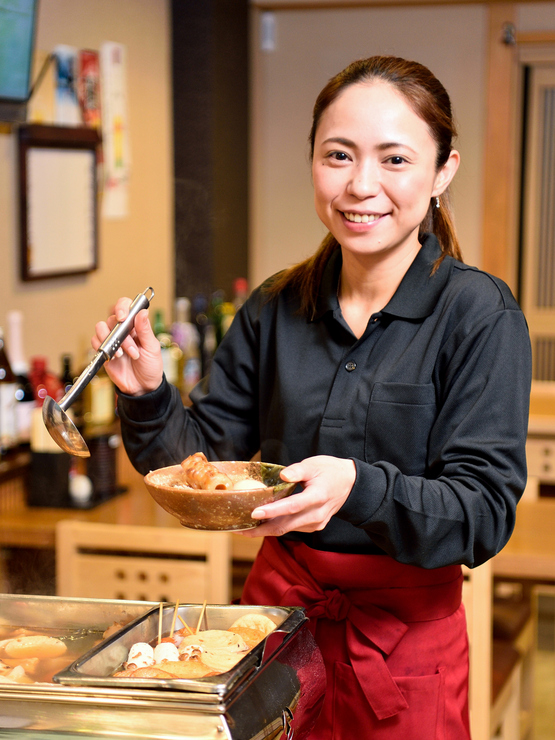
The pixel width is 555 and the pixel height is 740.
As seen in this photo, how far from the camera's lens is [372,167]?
A: 42.6 inches

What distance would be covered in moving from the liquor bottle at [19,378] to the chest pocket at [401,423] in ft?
4.50

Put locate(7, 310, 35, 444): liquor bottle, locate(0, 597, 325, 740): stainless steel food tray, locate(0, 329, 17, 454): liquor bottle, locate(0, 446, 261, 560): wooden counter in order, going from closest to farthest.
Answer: locate(0, 597, 325, 740): stainless steel food tray
locate(0, 446, 261, 560): wooden counter
locate(0, 329, 17, 454): liquor bottle
locate(7, 310, 35, 444): liquor bottle

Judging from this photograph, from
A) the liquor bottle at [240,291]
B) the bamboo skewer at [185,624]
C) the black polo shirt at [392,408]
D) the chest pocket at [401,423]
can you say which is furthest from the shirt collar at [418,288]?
the liquor bottle at [240,291]

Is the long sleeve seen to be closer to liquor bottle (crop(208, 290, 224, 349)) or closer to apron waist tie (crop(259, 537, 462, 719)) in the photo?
apron waist tie (crop(259, 537, 462, 719))

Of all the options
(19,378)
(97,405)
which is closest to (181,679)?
(19,378)

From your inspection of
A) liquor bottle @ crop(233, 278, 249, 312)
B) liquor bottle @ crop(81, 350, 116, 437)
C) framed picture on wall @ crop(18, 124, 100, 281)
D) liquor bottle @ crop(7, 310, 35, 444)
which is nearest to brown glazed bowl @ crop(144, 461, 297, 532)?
liquor bottle @ crop(7, 310, 35, 444)

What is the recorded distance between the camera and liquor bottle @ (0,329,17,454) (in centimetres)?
216

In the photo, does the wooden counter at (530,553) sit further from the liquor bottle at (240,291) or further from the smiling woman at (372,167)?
the liquor bottle at (240,291)

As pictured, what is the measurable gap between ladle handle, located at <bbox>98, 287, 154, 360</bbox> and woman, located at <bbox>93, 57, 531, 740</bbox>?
1.1 inches

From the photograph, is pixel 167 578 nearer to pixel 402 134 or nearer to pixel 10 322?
pixel 10 322

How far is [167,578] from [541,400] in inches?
63.2

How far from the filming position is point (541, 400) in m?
3.00

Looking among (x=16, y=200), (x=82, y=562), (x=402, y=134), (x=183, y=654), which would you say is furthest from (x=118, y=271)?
(x=183, y=654)

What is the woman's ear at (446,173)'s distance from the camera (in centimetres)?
117
